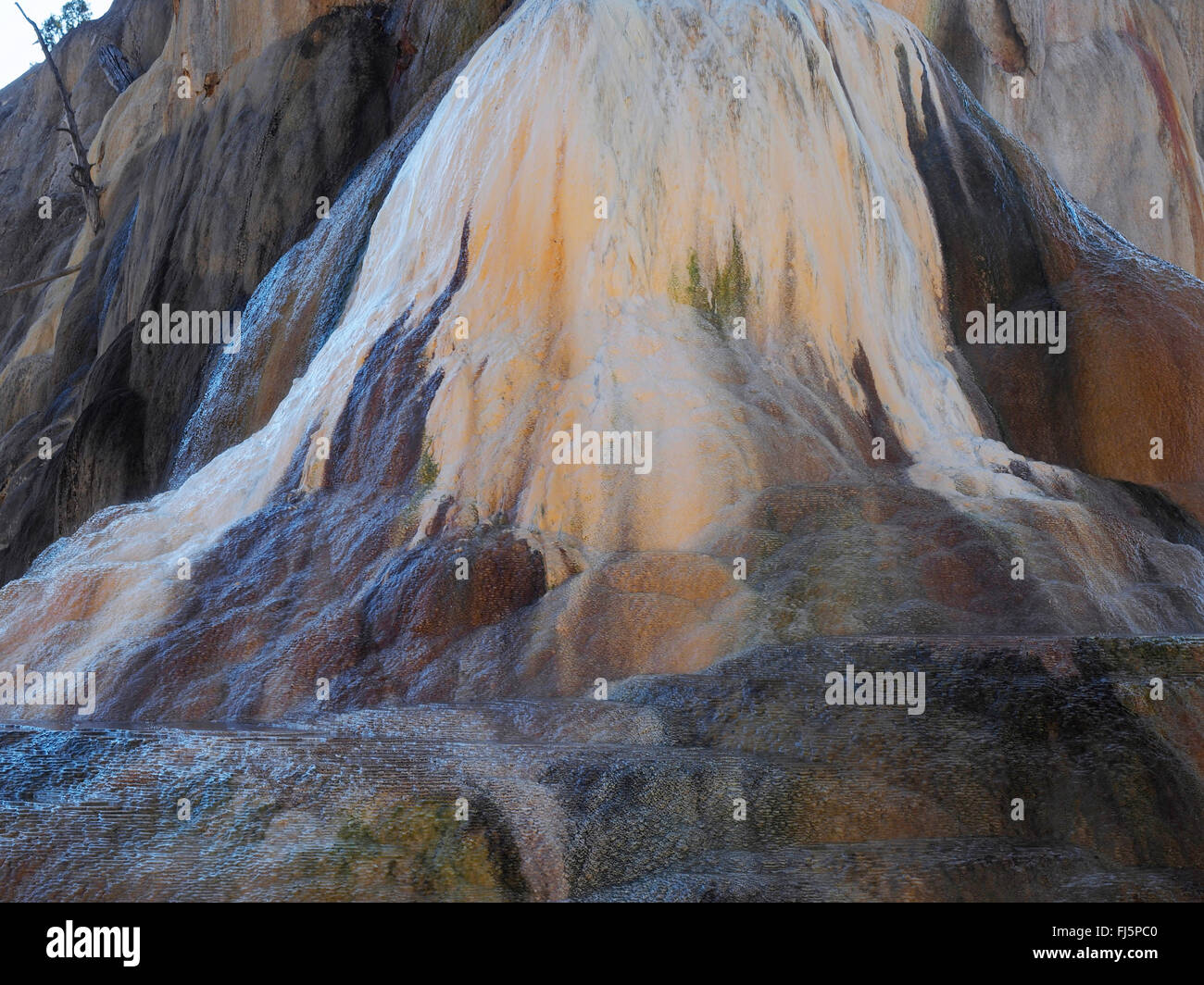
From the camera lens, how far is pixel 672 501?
8203 mm

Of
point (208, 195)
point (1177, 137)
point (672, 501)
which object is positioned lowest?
point (672, 501)

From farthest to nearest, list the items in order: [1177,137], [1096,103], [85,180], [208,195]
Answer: [85,180] < [1177,137] < [1096,103] < [208,195]

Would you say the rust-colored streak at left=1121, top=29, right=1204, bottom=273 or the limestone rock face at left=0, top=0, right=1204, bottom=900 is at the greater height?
the rust-colored streak at left=1121, top=29, right=1204, bottom=273

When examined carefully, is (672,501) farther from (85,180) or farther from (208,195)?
(85,180)

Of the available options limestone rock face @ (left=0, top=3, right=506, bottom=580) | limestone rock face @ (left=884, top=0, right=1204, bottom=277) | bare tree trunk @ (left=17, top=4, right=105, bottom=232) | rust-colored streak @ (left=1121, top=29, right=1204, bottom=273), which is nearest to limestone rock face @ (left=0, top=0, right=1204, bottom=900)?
limestone rock face @ (left=0, top=3, right=506, bottom=580)

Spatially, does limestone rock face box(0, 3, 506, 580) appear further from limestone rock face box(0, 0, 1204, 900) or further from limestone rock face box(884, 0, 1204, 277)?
limestone rock face box(884, 0, 1204, 277)

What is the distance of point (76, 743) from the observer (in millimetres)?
5562

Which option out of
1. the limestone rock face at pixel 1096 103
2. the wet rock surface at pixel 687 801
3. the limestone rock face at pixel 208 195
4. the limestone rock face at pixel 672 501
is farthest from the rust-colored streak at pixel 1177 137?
the wet rock surface at pixel 687 801

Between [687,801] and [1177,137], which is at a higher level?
[1177,137]

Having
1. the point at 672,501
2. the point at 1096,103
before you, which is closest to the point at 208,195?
the point at 672,501

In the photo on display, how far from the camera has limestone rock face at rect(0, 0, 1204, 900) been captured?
5215 millimetres
